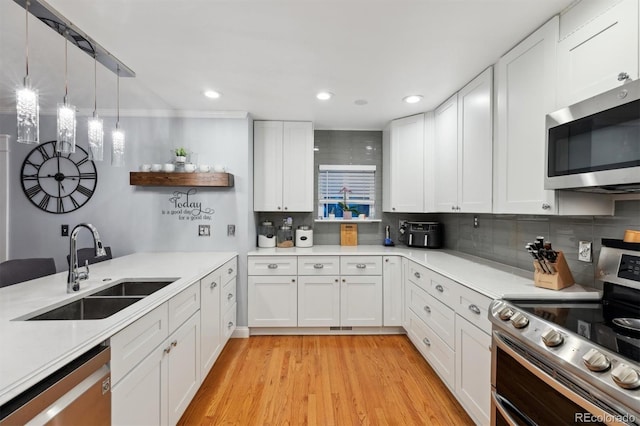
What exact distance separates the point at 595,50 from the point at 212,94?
8.35 ft

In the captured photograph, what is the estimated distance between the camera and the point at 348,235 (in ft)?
11.7

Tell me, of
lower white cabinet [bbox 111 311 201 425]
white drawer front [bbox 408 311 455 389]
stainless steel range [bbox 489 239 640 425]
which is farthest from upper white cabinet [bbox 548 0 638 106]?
lower white cabinet [bbox 111 311 201 425]

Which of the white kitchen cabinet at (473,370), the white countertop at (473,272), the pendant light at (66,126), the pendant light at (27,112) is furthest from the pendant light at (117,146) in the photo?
the white kitchen cabinet at (473,370)

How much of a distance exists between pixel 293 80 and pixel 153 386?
A: 217 cm

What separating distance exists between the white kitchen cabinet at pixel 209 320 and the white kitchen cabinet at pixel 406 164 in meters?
2.05

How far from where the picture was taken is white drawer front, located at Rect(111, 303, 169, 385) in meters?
1.13

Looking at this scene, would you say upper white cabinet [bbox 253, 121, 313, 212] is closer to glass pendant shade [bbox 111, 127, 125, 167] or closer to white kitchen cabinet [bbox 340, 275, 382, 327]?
white kitchen cabinet [bbox 340, 275, 382, 327]

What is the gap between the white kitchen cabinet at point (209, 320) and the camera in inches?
82.3

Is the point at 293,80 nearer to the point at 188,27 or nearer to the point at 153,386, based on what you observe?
the point at 188,27

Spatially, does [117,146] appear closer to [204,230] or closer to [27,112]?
[27,112]

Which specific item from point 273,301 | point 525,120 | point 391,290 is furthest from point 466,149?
point 273,301

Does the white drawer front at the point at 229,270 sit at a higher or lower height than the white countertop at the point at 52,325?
lower

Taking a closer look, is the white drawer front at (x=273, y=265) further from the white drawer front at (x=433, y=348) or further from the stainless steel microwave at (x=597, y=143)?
the stainless steel microwave at (x=597, y=143)

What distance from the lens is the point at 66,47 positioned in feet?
6.00
